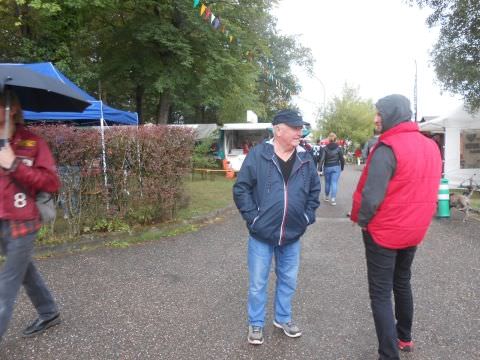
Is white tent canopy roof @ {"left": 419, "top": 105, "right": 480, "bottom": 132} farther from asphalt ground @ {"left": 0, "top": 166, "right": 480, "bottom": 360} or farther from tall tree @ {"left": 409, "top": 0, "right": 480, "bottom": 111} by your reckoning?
asphalt ground @ {"left": 0, "top": 166, "right": 480, "bottom": 360}

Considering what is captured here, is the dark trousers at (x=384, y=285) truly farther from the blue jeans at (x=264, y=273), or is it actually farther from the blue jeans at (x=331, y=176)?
the blue jeans at (x=331, y=176)

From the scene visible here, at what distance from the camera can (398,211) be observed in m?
2.65

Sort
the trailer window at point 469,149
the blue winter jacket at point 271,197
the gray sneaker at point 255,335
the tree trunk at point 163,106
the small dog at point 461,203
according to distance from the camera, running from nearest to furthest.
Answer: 1. the blue winter jacket at point 271,197
2. the gray sneaker at point 255,335
3. the small dog at point 461,203
4. the trailer window at point 469,149
5. the tree trunk at point 163,106

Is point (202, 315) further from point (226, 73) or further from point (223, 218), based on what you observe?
point (226, 73)

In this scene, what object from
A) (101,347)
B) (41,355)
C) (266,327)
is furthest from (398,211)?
(41,355)

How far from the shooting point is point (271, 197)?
307cm

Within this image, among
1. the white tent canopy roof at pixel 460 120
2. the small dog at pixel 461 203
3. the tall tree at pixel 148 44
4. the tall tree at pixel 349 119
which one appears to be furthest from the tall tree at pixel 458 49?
the tall tree at pixel 349 119

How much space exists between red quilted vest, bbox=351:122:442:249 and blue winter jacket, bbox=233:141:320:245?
0.56 m

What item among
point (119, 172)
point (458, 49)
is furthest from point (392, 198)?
point (458, 49)

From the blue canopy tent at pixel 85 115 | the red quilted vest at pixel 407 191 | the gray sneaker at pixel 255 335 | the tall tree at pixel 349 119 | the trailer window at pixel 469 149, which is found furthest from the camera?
the tall tree at pixel 349 119

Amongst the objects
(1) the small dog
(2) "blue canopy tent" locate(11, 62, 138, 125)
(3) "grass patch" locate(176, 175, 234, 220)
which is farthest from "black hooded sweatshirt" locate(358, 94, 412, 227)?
(2) "blue canopy tent" locate(11, 62, 138, 125)

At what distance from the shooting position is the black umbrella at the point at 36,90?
9.00 ft

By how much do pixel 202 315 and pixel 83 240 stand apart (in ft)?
9.56

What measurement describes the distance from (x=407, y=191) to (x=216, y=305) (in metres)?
2.18
